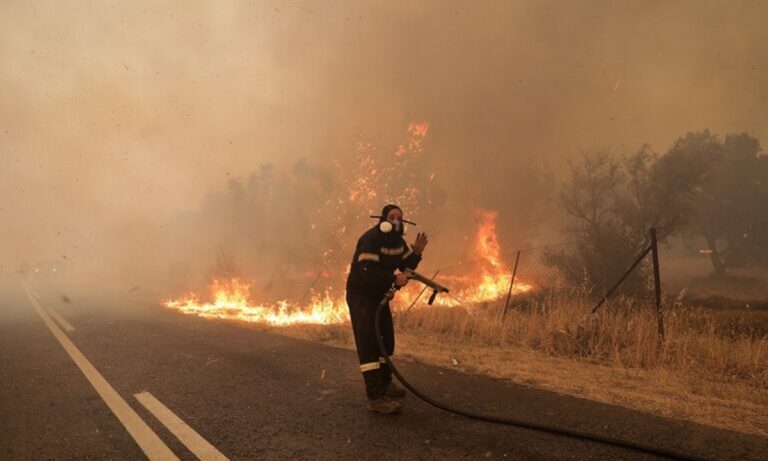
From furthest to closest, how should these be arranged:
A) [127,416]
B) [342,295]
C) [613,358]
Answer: [342,295] < [613,358] < [127,416]

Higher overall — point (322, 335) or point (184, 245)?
point (184, 245)

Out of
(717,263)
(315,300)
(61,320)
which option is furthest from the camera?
(717,263)

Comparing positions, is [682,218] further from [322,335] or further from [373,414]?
[373,414]

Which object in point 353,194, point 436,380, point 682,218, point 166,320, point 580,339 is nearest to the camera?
point 436,380

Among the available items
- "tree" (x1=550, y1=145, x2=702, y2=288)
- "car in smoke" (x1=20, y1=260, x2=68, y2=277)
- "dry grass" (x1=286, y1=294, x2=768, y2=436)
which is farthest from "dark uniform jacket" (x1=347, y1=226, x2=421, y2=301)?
"car in smoke" (x1=20, y1=260, x2=68, y2=277)

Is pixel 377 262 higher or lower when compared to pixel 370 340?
higher

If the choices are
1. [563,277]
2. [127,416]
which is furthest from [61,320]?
[563,277]

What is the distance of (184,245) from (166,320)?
1622 inches

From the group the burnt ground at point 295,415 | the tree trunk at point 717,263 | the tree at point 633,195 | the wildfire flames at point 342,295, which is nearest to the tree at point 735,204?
the tree trunk at point 717,263

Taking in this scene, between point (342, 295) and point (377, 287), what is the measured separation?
2049 centimetres

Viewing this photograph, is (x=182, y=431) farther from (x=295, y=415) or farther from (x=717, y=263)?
(x=717, y=263)

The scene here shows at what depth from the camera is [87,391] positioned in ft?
16.9

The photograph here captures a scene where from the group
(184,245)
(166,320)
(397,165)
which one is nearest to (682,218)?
(397,165)

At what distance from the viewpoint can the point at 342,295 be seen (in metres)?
24.5
